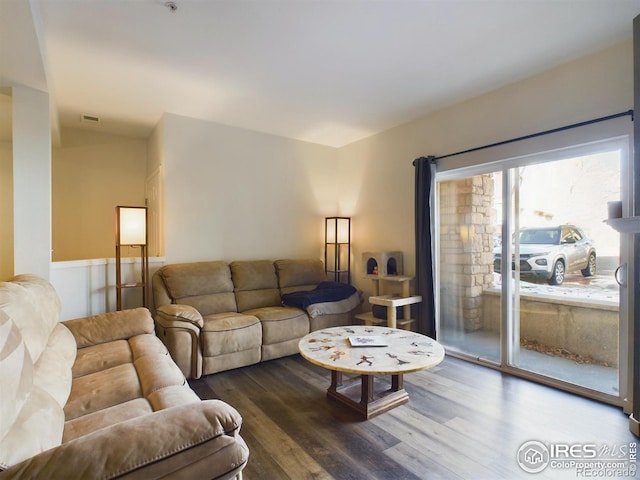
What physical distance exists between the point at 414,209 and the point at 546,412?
85.4 inches

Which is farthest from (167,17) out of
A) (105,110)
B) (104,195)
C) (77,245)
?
(77,245)

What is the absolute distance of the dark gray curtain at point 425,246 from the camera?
338cm

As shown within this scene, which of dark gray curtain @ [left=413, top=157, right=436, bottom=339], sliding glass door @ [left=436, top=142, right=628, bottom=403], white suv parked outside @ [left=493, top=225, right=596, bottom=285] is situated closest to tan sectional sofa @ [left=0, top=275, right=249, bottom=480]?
dark gray curtain @ [left=413, top=157, right=436, bottom=339]

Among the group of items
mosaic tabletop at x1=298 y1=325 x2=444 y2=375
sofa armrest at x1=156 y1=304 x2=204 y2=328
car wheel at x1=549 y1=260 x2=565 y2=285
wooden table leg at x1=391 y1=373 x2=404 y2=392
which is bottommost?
wooden table leg at x1=391 y1=373 x2=404 y2=392

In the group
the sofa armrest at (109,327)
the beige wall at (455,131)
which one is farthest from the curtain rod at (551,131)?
the sofa armrest at (109,327)

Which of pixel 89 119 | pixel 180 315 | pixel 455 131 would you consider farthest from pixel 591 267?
pixel 89 119

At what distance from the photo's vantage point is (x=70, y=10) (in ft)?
6.33

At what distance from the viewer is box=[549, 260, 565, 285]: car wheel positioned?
106 inches

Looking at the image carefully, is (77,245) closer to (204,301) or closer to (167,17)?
(204,301)

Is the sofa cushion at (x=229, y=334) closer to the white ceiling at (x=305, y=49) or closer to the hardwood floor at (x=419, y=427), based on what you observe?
the hardwood floor at (x=419, y=427)

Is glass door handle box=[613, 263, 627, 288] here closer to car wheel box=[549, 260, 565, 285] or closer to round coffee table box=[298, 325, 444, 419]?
car wheel box=[549, 260, 565, 285]

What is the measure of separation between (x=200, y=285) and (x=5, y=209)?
104 inches

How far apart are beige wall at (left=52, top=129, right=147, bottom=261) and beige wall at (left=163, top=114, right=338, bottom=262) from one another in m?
1.36

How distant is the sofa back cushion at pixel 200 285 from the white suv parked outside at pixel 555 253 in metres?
2.81
